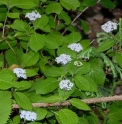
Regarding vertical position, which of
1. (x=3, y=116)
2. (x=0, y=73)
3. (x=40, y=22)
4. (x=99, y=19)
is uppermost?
(x=40, y=22)

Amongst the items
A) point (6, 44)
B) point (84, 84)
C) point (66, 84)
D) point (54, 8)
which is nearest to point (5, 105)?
point (66, 84)

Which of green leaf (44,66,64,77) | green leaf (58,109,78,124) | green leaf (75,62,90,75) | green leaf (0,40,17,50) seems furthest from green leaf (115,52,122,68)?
green leaf (0,40,17,50)

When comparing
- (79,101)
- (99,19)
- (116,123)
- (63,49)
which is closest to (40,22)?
(63,49)

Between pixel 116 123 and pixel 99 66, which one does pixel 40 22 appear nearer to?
pixel 99 66

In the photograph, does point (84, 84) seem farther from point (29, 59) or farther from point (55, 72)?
point (29, 59)

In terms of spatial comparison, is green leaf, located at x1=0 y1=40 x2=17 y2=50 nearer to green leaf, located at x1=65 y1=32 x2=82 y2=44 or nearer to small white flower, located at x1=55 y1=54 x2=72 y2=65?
green leaf, located at x1=65 y1=32 x2=82 y2=44
